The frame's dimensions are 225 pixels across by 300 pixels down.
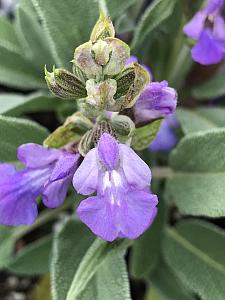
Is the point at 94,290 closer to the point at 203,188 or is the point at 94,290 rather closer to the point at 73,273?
the point at 73,273

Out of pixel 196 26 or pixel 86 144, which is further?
pixel 196 26

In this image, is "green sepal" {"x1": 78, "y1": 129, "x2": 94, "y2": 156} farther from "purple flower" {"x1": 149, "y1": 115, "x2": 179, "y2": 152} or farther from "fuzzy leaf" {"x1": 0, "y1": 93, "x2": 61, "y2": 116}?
"purple flower" {"x1": 149, "y1": 115, "x2": 179, "y2": 152}

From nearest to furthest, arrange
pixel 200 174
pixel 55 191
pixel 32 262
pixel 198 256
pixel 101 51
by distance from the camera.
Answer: pixel 101 51
pixel 55 191
pixel 200 174
pixel 198 256
pixel 32 262

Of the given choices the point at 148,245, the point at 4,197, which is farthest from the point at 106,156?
the point at 148,245

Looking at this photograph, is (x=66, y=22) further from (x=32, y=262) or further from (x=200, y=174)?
(x=32, y=262)

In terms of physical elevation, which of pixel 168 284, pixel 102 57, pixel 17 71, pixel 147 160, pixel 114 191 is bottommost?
pixel 168 284

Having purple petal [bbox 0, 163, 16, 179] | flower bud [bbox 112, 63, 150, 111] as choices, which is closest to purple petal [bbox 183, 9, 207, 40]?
flower bud [bbox 112, 63, 150, 111]

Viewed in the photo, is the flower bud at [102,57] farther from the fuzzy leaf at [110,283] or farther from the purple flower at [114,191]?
the fuzzy leaf at [110,283]

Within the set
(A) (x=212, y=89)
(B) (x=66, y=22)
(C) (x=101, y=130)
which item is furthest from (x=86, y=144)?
Answer: (A) (x=212, y=89)
